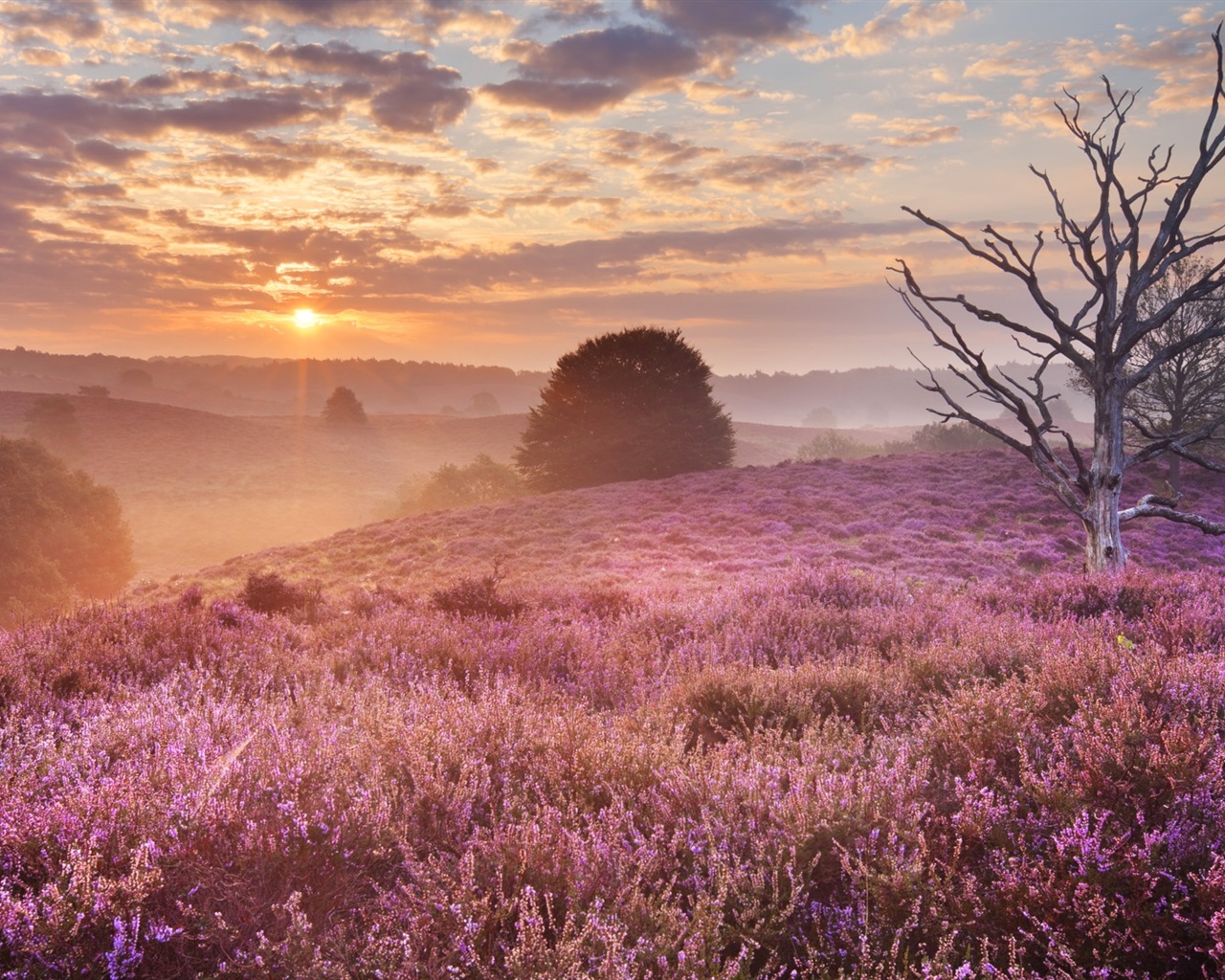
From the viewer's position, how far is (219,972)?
75.0 inches

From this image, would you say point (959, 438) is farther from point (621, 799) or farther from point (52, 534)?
point (52, 534)

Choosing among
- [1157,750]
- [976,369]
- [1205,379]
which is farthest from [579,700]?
[1205,379]

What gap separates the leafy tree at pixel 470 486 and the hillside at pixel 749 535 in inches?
888

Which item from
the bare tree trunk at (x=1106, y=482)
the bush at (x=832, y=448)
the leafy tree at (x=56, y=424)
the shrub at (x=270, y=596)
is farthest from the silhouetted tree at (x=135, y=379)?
the bare tree trunk at (x=1106, y=482)

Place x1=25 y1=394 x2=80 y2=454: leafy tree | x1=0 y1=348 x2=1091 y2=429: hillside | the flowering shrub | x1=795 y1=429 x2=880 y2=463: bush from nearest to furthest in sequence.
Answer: the flowering shrub < x1=25 y1=394 x2=80 y2=454: leafy tree < x1=795 y1=429 x2=880 y2=463: bush < x1=0 y1=348 x2=1091 y2=429: hillside

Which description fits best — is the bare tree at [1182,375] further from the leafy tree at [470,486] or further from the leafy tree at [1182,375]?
the leafy tree at [470,486]

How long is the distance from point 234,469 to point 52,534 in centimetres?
2884

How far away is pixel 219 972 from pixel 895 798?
92.8 inches

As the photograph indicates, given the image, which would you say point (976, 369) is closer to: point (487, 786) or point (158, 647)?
point (487, 786)

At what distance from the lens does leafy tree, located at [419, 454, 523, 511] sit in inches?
1762

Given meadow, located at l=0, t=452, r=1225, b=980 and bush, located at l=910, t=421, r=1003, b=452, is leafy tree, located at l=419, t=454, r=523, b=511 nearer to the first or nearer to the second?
bush, located at l=910, t=421, r=1003, b=452

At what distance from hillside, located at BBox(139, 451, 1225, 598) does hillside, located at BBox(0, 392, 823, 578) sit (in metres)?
28.5

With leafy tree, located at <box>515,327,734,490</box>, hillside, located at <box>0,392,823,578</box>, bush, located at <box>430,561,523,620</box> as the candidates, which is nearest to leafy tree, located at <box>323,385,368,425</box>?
hillside, located at <box>0,392,823,578</box>

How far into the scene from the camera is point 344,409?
262 ft
